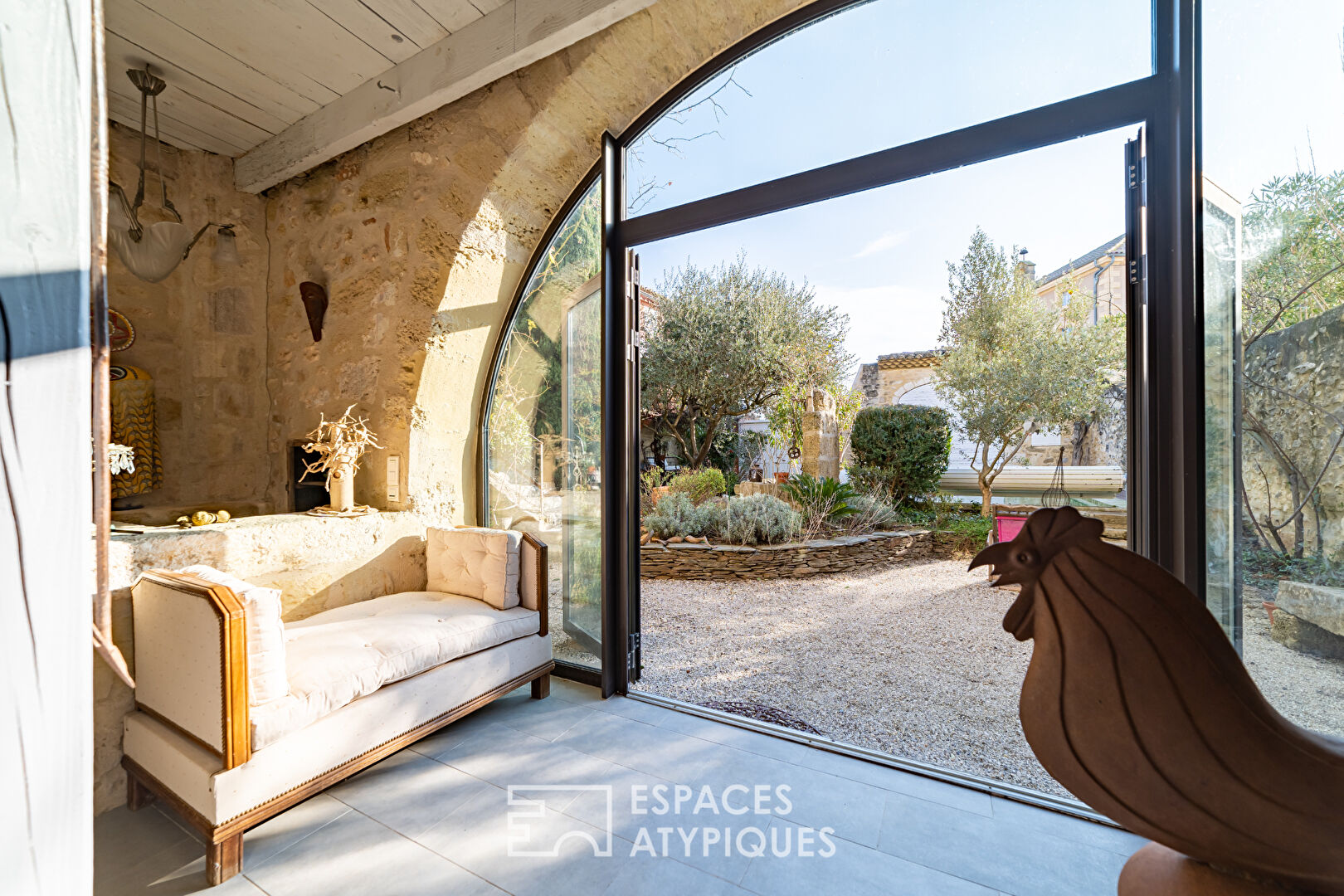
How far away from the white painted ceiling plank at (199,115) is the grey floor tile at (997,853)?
4216mm

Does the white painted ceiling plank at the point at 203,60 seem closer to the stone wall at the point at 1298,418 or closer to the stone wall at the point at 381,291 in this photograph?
the stone wall at the point at 381,291

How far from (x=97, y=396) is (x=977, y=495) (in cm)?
553

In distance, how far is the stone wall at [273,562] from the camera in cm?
174

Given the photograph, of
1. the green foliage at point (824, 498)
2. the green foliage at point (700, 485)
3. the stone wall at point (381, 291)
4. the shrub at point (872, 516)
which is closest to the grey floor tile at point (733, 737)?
the stone wall at point (381, 291)

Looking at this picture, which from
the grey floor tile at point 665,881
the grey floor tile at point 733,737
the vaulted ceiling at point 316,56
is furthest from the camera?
the vaulted ceiling at point 316,56

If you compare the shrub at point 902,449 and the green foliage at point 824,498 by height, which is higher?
the shrub at point 902,449

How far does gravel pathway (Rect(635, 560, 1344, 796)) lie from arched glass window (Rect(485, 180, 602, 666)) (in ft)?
2.22

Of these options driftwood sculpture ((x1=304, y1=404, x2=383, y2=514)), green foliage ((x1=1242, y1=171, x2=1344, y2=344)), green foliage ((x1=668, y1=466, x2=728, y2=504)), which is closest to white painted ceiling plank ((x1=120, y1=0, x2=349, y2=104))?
driftwood sculpture ((x1=304, y1=404, x2=383, y2=514))

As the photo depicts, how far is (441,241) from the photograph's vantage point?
2.77m

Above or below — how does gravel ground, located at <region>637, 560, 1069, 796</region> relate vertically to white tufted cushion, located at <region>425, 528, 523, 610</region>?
below

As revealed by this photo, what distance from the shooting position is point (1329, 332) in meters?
1.32

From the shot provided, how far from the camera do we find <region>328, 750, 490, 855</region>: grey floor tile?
1693 mm

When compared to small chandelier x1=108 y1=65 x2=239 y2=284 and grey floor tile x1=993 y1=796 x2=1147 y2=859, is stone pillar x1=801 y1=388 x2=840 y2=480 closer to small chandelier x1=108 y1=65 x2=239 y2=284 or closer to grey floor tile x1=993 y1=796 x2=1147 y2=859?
grey floor tile x1=993 y1=796 x2=1147 y2=859

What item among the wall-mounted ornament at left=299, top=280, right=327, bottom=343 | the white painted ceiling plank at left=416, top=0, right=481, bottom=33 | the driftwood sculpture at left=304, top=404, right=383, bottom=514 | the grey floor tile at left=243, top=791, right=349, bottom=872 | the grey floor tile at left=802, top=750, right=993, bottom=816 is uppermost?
the white painted ceiling plank at left=416, top=0, right=481, bottom=33
